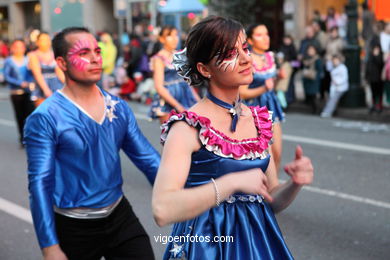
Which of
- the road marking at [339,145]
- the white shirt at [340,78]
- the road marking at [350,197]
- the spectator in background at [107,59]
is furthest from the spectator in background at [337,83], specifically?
the spectator in background at [107,59]

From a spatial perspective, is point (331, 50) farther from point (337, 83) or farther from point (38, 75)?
point (38, 75)

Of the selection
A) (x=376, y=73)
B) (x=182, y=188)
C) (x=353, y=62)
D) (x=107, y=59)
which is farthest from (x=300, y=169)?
(x=107, y=59)

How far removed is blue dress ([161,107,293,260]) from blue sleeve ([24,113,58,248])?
30.4 inches

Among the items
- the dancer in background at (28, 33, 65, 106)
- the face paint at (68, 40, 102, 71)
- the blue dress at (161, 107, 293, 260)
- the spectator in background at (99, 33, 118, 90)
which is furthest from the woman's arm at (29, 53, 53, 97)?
the spectator in background at (99, 33, 118, 90)

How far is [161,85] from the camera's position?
7426 millimetres

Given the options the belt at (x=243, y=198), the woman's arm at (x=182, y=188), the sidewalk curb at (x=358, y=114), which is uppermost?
the woman's arm at (x=182, y=188)

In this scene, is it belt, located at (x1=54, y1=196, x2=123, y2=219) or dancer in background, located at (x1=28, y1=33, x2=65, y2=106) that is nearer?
belt, located at (x1=54, y1=196, x2=123, y2=219)

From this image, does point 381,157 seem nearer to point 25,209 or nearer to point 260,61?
point 260,61

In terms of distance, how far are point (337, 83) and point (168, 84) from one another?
651 centimetres

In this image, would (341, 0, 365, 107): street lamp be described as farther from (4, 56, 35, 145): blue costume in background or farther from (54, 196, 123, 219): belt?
(54, 196, 123, 219): belt

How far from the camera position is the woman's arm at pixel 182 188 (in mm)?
2174

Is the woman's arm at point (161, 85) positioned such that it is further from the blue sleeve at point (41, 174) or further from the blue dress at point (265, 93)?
the blue sleeve at point (41, 174)

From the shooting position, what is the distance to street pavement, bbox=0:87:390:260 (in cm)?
531

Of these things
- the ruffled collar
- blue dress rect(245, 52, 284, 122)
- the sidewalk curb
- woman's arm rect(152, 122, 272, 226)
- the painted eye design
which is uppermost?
the painted eye design
